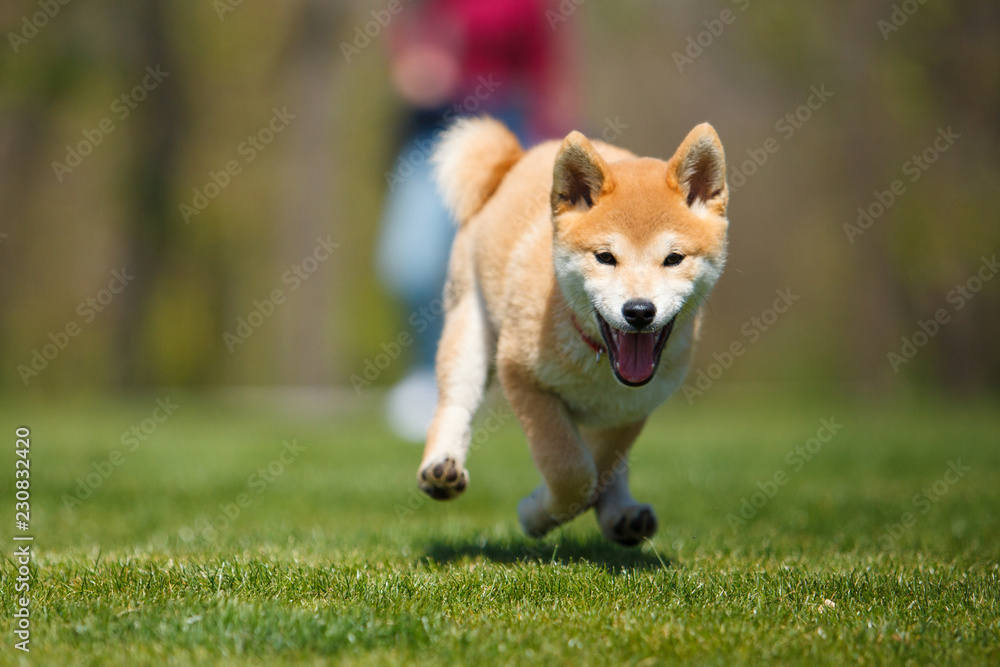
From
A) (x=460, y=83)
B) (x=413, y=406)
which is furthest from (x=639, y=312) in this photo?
(x=413, y=406)

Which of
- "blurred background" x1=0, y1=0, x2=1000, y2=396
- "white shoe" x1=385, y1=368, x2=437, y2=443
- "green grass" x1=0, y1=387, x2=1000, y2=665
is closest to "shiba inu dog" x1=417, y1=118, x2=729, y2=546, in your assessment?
"green grass" x1=0, y1=387, x2=1000, y2=665

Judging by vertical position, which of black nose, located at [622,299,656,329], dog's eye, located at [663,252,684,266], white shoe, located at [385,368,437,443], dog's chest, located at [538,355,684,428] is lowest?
white shoe, located at [385,368,437,443]

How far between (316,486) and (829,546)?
2880 millimetres

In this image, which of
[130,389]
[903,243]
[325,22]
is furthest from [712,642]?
[130,389]

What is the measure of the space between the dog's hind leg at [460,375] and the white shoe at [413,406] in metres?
3.89

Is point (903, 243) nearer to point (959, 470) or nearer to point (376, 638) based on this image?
point (959, 470)

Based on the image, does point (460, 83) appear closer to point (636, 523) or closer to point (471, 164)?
point (471, 164)

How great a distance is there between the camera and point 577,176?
3.16 meters

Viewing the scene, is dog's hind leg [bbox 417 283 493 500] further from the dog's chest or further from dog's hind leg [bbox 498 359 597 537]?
the dog's chest

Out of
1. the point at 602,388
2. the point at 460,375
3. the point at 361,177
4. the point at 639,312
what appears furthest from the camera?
the point at 361,177

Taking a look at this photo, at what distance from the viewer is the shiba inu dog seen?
119 inches

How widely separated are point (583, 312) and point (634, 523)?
80cm

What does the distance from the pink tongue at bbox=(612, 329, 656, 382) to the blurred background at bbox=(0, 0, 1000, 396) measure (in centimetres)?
401

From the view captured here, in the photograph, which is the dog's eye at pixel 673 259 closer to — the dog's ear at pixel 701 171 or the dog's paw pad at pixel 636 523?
the dog's ear at pixel 701 171
